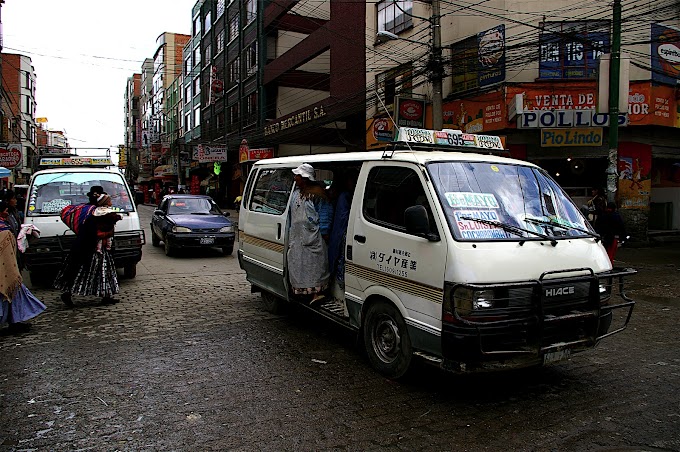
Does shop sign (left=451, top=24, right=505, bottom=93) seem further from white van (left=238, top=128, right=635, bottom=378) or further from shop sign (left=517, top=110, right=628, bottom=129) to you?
white van (left=238, top=128, right=635, bottom=378)

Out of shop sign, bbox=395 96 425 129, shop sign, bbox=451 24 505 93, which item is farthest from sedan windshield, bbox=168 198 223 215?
shop sign, bbox=451 24 505 93

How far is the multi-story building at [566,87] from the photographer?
1586 centimetres

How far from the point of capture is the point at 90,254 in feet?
25.5

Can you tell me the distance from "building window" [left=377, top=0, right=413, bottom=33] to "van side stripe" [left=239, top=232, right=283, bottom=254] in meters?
14.7

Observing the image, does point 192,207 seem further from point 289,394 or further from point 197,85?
point 197,85

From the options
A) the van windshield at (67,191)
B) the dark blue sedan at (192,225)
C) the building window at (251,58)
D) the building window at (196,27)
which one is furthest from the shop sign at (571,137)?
the building window at (196,27)

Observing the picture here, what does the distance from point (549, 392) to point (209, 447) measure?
2898 millimetres

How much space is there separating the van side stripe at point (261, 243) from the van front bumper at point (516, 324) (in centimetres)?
300

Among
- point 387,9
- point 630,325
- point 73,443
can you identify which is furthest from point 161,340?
point 387,9

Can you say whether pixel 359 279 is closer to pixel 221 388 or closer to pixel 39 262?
pixel 221 388

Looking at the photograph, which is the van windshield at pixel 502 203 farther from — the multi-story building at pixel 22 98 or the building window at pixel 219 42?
the multi-story building at pixel 22 98

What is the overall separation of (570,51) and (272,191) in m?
13.0

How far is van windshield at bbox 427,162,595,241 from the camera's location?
14.5 ft

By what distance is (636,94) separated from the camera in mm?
15766
